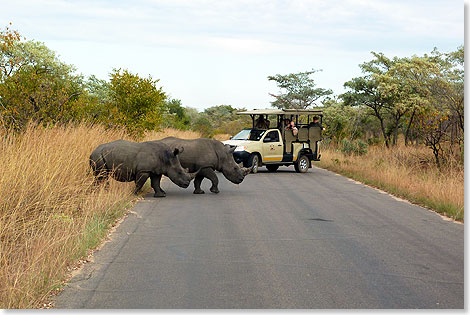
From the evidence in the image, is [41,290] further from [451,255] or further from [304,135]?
[304,135]

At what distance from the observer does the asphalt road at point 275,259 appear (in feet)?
19.9

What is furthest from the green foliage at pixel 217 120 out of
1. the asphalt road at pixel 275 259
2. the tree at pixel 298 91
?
the asphalt road at pixel 275 259

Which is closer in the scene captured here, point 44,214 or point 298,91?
point 44,214

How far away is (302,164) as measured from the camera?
78.3ft

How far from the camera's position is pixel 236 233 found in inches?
381

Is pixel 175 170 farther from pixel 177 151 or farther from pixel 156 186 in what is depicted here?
pixel 156 186

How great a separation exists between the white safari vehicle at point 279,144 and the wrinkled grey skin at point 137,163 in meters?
7.03

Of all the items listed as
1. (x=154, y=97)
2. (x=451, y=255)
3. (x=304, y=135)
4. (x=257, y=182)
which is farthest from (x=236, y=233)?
(x=154, y=97)

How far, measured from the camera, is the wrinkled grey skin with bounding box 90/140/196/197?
14211 mm

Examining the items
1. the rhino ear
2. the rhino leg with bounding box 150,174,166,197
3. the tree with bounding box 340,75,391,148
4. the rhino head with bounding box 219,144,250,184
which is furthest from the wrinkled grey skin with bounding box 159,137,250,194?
the tree with bounding box 340,75,391,148

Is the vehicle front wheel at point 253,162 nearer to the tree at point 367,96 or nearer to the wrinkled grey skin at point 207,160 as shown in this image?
the wrinkled grey skin at point 207,160

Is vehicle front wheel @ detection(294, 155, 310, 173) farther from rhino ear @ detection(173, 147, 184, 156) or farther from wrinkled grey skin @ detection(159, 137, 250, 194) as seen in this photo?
A: rhino ear @ detection(173, 147, 184, 156)

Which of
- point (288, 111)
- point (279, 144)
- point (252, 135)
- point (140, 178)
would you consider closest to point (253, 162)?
point (252, 135)

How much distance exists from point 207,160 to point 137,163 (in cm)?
220
